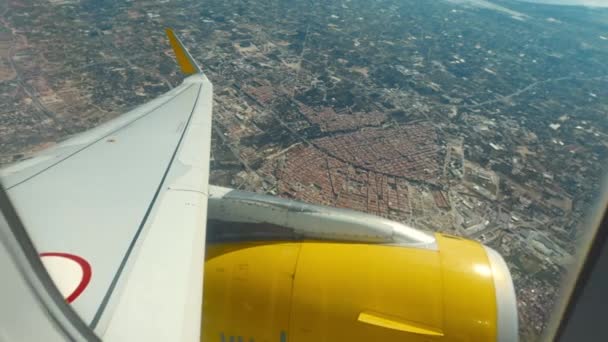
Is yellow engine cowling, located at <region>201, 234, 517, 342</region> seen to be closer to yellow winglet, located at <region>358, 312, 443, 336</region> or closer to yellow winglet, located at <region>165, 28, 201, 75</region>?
yellow winglet, located at <region>358, 312, 443, 336</region>

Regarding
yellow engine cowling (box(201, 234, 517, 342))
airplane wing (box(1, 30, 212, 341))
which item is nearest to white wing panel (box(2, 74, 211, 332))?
airplane wing (box(1, 30, 212, 341))

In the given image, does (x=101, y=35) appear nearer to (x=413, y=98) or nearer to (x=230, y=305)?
(x=413, y=98)

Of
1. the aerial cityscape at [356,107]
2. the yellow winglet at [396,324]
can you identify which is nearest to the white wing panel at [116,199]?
the aerial cityscape at [356,107]

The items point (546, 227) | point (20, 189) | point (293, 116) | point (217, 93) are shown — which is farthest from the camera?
point (217, 93)

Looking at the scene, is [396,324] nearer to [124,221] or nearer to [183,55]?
[124,221]

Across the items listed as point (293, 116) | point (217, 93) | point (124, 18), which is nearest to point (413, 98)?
point (293, 116)
